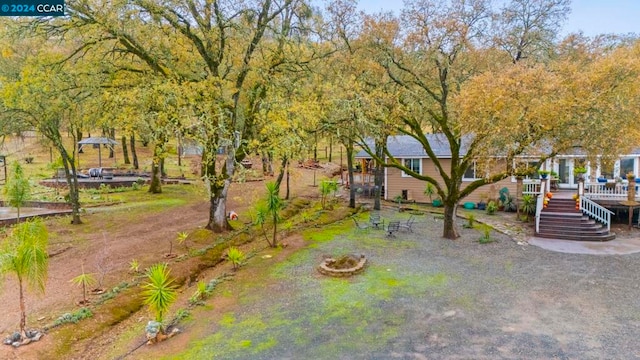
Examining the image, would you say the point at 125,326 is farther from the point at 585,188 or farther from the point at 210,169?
the point at 585,188

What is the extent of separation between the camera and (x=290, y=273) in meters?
11.9

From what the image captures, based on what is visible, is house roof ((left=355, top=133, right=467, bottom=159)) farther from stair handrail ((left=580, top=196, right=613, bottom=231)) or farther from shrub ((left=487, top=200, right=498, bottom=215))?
stair handrail ((left=580, top=196, right=613, bottom=231))

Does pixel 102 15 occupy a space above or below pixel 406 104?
above

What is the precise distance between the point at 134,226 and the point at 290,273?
8.74 metres

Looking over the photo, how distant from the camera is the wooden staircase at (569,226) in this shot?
51.7 feet

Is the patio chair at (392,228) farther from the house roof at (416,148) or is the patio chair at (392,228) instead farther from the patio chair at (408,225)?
the house roof at (416,148)

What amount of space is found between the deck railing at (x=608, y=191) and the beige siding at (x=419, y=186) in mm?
4638

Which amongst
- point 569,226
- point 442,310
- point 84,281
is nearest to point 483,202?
point 569,226

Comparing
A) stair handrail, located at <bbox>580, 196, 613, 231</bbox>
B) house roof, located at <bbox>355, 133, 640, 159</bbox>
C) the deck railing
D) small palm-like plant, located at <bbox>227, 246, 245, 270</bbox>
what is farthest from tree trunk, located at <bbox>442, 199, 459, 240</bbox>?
small palm-like plant, located at <bbox>227, 246, 245, 270</bbox>

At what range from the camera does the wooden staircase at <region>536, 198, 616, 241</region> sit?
15758 mm

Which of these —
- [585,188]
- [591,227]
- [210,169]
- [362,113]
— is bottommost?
[591,227]

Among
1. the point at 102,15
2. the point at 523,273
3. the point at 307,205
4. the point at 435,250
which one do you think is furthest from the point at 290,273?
the point at 307,205

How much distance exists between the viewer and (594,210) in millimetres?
17234

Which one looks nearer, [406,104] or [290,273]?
[290,273]
